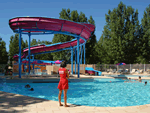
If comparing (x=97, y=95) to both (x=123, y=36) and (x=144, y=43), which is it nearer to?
(x=123, y=36)

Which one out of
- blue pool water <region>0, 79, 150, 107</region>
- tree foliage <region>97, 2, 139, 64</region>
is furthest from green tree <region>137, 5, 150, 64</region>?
blue pool water <region>0, 79, 150, 107</region>

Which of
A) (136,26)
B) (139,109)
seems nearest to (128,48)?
(136,26)

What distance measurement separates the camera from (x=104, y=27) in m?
43.2

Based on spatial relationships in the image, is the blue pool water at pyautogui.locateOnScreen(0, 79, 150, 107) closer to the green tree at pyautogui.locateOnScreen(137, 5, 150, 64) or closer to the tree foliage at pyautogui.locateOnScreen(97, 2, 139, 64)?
the tree foliage at pyautogui.locateOnScreen(97, 2, 139, 64)

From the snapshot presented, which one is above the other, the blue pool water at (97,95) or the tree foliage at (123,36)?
the tree foliage at (123,36)

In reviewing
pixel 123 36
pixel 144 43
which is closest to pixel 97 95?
pixel 123 36

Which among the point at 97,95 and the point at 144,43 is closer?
the point at 97,95

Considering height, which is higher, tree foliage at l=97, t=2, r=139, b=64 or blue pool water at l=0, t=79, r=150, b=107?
tree foliage at l=97, t=2, r=139, b=64

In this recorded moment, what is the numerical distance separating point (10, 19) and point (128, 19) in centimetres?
2886

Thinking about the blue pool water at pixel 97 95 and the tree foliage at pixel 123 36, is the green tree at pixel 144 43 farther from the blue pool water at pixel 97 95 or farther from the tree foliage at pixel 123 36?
the blue pool water at pixel 97 95

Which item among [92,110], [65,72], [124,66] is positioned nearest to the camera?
[92,110]

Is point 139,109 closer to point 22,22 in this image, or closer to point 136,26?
point 22,22

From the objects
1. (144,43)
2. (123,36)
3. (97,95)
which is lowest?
(97,95)

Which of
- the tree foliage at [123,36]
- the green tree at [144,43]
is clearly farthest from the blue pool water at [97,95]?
the green tree at [144,43]
